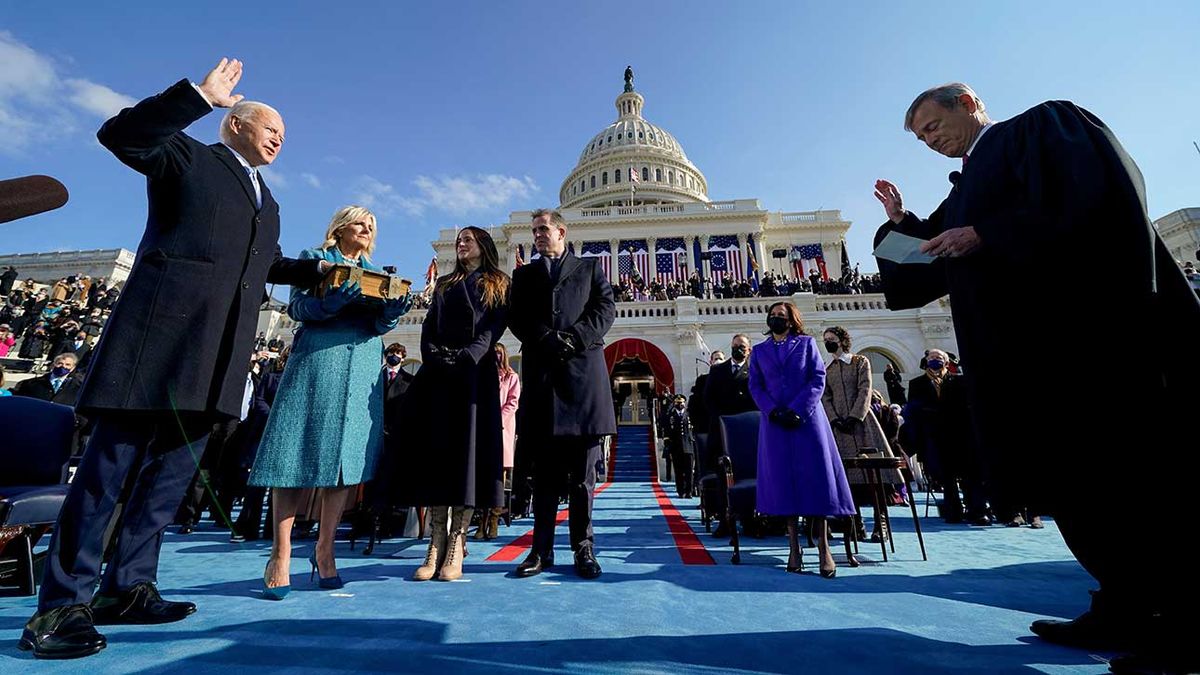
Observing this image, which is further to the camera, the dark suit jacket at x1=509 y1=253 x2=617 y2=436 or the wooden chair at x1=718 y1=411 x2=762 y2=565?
the wooden chair at x1=718 y1=411 x2=762 y2=565

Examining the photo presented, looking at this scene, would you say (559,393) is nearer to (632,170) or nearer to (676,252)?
(676,252)

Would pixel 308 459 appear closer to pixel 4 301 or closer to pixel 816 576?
pixel 816 576

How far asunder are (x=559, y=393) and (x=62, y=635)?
2369 mm

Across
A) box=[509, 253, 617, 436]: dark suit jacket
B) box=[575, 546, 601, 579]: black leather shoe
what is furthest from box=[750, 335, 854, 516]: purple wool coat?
box=[575, 546, 601, 579]: black leather shoe

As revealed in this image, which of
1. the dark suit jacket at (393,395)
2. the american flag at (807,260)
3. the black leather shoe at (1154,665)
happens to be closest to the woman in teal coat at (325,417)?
the dark suit jacket at (393,395)

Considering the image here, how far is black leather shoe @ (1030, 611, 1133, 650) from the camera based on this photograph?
1.82m

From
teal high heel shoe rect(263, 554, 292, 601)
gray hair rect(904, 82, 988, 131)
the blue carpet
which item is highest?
gray hair rect(904, 82, 988, 131)

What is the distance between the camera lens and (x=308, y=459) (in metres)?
2.64

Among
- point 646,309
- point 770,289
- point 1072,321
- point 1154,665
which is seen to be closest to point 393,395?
point 1072,321

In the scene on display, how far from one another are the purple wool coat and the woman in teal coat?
8.66 feet

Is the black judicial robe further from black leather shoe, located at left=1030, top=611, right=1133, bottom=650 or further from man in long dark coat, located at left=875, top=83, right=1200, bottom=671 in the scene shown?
black leather shoe, located at left=1030, top=611, right=1133, bottom=650

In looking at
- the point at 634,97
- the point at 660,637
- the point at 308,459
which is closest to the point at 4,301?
the point at 308,459

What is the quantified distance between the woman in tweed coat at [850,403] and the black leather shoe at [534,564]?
3306mm

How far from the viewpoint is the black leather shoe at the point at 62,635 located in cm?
171
